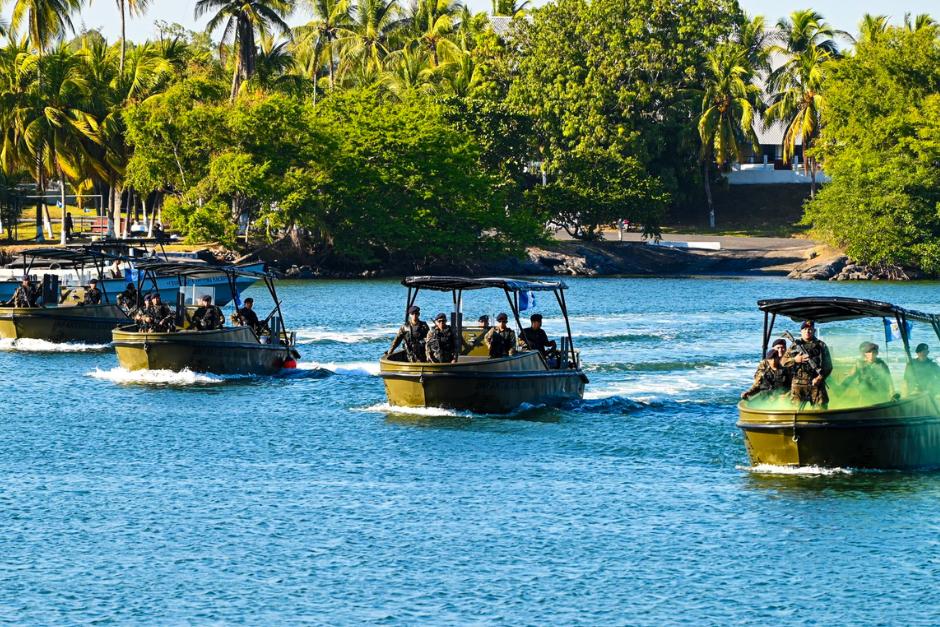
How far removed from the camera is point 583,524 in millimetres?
23500

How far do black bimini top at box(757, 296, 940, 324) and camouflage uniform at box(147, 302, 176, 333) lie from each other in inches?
766

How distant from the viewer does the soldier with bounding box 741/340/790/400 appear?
84.9ft

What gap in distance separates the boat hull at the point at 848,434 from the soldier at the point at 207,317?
Answer: 19622 mm

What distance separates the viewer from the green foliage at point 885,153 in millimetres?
94188

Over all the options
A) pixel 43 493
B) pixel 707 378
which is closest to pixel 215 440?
pixel 43 493

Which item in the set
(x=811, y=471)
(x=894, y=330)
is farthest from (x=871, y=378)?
(x=894, y=330)

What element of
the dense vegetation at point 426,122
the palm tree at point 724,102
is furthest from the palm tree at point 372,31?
the palm tree at point 724,102

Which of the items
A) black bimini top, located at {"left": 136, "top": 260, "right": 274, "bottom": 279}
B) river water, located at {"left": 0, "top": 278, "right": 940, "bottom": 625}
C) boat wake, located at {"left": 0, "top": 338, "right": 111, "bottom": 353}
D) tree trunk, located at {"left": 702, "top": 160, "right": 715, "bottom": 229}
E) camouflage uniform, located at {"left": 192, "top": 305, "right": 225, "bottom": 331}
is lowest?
river water, located at {"left": 0, "top": 278, "right": 940, "bottom": 625}

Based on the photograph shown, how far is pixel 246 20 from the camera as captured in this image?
96.9 meters

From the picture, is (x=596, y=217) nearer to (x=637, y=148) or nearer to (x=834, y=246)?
(x=637, y=148)

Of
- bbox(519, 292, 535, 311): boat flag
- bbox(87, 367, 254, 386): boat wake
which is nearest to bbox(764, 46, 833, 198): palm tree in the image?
bbox(87, 367, 254, 386): boat wake

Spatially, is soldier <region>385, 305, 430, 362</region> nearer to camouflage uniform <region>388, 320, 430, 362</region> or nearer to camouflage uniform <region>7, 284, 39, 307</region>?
camouflage uniform <region>388, 320, 430, 362</region>

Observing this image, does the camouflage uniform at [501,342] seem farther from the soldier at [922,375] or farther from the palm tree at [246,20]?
the palm tree at [246,20]

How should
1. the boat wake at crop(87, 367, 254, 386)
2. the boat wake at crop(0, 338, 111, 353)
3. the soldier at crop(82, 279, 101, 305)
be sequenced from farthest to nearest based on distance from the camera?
the soldier at crop(82, 279, 101, 305)
the boat wake at crop(0, 338, 111, 353)
the boat wake at crop(87, 367, 254, 386)
